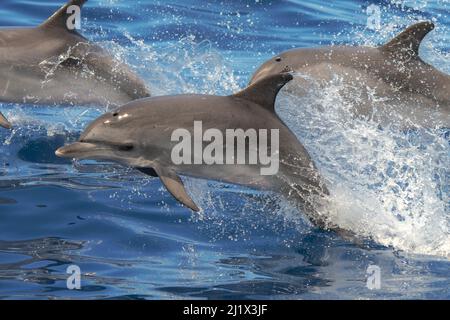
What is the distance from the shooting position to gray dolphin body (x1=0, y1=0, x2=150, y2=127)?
8.98 meters

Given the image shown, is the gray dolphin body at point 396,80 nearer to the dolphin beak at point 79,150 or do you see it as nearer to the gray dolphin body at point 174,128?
the gray dolphin body at point 174,128

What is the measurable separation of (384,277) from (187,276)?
53.3 inches

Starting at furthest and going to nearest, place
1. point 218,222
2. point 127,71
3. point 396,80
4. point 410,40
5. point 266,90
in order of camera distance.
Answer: point 127,71 < point 396,80 < point 410,40 < point 218,222 < point 266,90

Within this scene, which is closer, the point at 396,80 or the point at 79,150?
the point at 79,150

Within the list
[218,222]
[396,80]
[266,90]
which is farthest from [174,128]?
[396,80]

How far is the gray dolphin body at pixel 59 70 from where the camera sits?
29.5 ft

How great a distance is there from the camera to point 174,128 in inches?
261

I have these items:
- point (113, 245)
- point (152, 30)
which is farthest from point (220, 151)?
point (152, 30)

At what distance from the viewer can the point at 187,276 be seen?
6234mm

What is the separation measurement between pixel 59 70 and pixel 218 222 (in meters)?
2.79

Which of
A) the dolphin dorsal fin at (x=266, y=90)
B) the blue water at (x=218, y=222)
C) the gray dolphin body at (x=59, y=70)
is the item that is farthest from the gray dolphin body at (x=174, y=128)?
the gray dolphin body at (x=59, y=70)

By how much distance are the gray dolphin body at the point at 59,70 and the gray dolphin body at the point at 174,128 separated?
253cm

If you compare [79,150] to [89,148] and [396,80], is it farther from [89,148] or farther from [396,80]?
[396,80]

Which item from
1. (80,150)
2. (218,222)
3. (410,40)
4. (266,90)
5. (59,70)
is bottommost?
(218,222)
